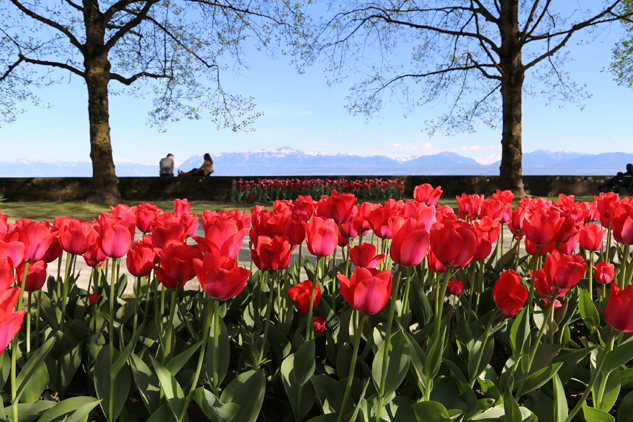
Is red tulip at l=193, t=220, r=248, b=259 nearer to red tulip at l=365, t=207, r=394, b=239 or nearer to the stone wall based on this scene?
red tulip at l=365, t=207, r=394, b=239

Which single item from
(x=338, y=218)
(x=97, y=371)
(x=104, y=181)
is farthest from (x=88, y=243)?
(x=104, y=181)

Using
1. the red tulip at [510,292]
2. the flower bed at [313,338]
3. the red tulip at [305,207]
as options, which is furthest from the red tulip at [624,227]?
the red tulip at [305,207]

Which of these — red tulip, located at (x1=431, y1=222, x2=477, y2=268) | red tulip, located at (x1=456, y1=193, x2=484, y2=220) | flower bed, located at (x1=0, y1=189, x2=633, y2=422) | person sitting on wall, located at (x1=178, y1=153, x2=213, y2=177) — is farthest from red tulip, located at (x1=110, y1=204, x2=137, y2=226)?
person sitting on wall, located at (x1=178, y1=153, x2=213, y2=177)

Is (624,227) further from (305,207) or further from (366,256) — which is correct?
(305,207)

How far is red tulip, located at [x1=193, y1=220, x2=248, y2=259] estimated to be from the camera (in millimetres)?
1258

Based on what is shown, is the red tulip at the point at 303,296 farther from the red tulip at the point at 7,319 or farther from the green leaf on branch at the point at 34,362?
the red tulip at the point at 7,319

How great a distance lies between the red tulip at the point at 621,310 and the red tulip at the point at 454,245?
389mm

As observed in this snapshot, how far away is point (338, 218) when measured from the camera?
207cm

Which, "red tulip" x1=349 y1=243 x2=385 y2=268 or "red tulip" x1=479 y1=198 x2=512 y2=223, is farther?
"red tulip" x1=479 y1=198 x2=512 y2=223

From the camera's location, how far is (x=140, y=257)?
5.16 feet

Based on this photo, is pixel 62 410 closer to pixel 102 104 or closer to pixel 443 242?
pixel 443 242

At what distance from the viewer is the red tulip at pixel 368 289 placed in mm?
1113

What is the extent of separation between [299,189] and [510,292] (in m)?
12.5

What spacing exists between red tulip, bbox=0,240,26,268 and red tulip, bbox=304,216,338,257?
Result: 0.91 meters
